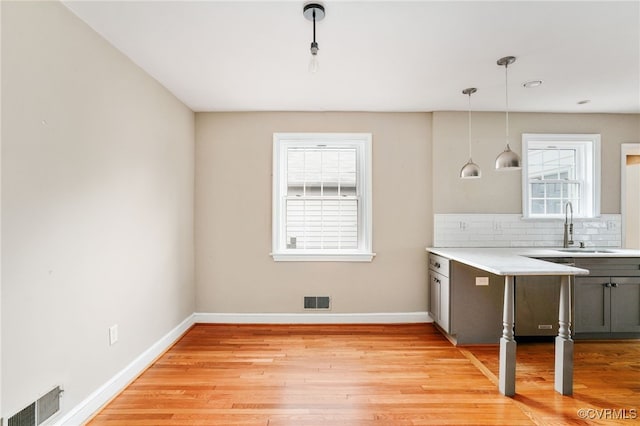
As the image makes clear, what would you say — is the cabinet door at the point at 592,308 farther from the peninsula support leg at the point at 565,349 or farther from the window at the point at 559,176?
the peninsula support leg at the point at 565,349

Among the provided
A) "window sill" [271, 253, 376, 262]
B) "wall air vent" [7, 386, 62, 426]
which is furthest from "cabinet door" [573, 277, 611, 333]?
"wall air vent" [7, 386, 62, 426]

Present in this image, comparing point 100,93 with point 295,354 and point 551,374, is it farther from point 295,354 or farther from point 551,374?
point 551,374

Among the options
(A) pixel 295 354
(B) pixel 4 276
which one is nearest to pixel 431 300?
(A) pixel 295 354

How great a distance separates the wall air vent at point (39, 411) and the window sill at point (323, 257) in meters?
2.38

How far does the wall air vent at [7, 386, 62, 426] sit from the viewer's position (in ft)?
5.57

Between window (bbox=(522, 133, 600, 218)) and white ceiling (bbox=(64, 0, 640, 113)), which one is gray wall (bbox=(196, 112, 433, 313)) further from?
window (bbox=(522, 133, 600, 218))

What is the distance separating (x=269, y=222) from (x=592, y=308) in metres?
3.59

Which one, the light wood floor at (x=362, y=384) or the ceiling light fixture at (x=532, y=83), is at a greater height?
the ceiling light fixture at (x=532, y=83)

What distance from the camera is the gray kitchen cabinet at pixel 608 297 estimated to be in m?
3.40

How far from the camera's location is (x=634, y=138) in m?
4.06

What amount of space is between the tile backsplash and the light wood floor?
45.7 inches

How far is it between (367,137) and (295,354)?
2.57 metres

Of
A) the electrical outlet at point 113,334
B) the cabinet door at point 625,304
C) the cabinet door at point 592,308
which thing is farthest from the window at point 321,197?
the cabinet door at point 625,304

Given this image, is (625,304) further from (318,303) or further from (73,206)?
(73,206)
